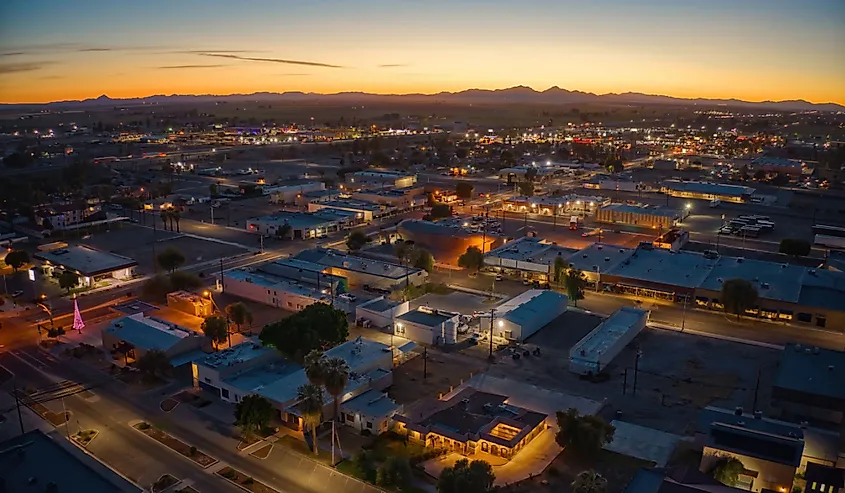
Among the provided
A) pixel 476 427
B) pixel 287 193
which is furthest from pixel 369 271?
pixel 287 193

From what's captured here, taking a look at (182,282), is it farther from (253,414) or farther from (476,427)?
(476,427)

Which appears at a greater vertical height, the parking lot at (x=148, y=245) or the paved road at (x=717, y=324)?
the parking lot at (x=148, y=245)

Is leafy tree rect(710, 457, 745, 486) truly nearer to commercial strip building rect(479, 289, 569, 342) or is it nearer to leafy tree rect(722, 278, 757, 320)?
commercial strip building rect(479, 289, 569, 342)

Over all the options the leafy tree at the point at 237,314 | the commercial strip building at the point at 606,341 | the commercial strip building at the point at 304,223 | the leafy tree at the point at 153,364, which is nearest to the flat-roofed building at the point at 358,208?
the commercial strip building at the point at 304,223

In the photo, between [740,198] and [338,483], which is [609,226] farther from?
[338,483]

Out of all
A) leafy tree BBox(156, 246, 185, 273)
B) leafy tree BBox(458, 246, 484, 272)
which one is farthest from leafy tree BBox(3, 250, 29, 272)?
leafy tree BBox(458, 246, 484, 272)

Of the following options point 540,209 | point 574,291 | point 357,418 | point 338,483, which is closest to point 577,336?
point 574,291

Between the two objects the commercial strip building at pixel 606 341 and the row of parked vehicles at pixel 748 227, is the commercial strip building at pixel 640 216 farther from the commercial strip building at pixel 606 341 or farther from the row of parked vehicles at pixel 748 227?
the commercial strip building at pixel 606 341
